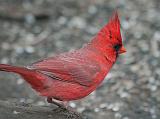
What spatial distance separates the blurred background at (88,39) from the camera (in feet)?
18.5

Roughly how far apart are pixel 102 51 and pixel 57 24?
295cm

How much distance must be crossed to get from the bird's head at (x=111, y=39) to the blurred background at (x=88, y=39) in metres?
1.14

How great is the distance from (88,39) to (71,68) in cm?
269

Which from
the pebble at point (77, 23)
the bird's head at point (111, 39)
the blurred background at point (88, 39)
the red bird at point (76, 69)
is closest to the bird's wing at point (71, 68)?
the red bird at point (76, 69)

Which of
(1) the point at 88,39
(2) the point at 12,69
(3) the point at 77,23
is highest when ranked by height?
(3) the point at 77,23

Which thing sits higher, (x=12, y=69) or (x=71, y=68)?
(x=71, y=68)

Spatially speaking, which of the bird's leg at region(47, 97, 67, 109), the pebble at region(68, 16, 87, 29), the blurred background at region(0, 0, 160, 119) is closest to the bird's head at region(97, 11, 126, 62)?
the bird's leg at region(47, 97, 67, 109)

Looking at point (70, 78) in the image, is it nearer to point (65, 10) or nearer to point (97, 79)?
point (97, 79)

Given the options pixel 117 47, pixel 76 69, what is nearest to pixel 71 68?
pixel 76 69

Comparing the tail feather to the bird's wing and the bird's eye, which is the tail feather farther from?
the bird's eye

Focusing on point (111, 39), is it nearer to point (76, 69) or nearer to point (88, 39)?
point (76, 69)

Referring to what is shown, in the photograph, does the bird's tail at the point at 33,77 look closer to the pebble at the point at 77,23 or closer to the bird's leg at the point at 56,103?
the bird's leg at the point at 56,103

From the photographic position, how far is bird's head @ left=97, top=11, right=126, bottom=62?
425cm

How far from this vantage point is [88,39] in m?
6.91
